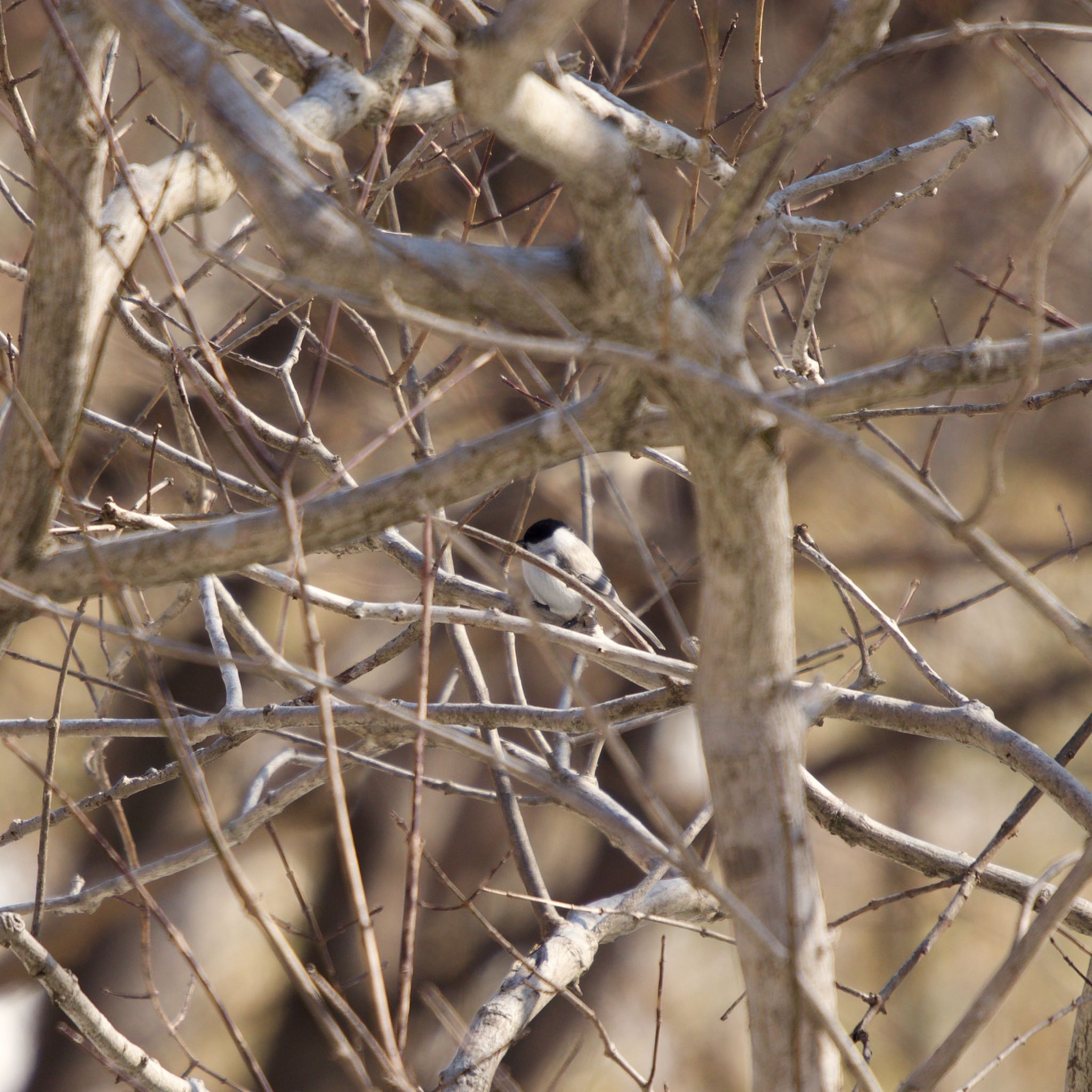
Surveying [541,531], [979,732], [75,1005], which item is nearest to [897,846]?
[979,732]

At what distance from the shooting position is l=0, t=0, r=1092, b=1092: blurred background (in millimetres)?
3400

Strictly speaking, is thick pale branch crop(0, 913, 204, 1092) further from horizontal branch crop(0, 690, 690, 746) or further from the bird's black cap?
the bird's black cap

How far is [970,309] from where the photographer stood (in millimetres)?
4039

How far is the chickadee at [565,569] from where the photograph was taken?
2.77 metres

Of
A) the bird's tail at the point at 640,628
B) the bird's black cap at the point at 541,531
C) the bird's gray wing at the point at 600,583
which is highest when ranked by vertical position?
the bird's black cap at the point at 541,531

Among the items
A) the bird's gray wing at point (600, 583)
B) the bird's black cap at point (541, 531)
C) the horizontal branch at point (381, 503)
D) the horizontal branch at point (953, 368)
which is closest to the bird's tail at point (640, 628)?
the bird's gray wing at point (600, 583)

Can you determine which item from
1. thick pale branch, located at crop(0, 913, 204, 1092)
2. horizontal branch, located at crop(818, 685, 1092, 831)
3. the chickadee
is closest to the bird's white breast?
the chickadee

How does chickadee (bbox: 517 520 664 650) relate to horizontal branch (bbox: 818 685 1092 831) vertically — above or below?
above

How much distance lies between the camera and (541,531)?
3021 millimetres

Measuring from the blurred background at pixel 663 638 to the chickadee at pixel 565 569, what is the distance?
53 cm

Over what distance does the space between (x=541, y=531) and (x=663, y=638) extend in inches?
58.7

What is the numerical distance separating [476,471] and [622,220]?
23cm

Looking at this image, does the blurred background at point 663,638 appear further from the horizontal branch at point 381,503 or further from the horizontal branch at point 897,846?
the horizontal branch at point 381,503

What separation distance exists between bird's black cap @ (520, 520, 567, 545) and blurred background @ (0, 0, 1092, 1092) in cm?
43
